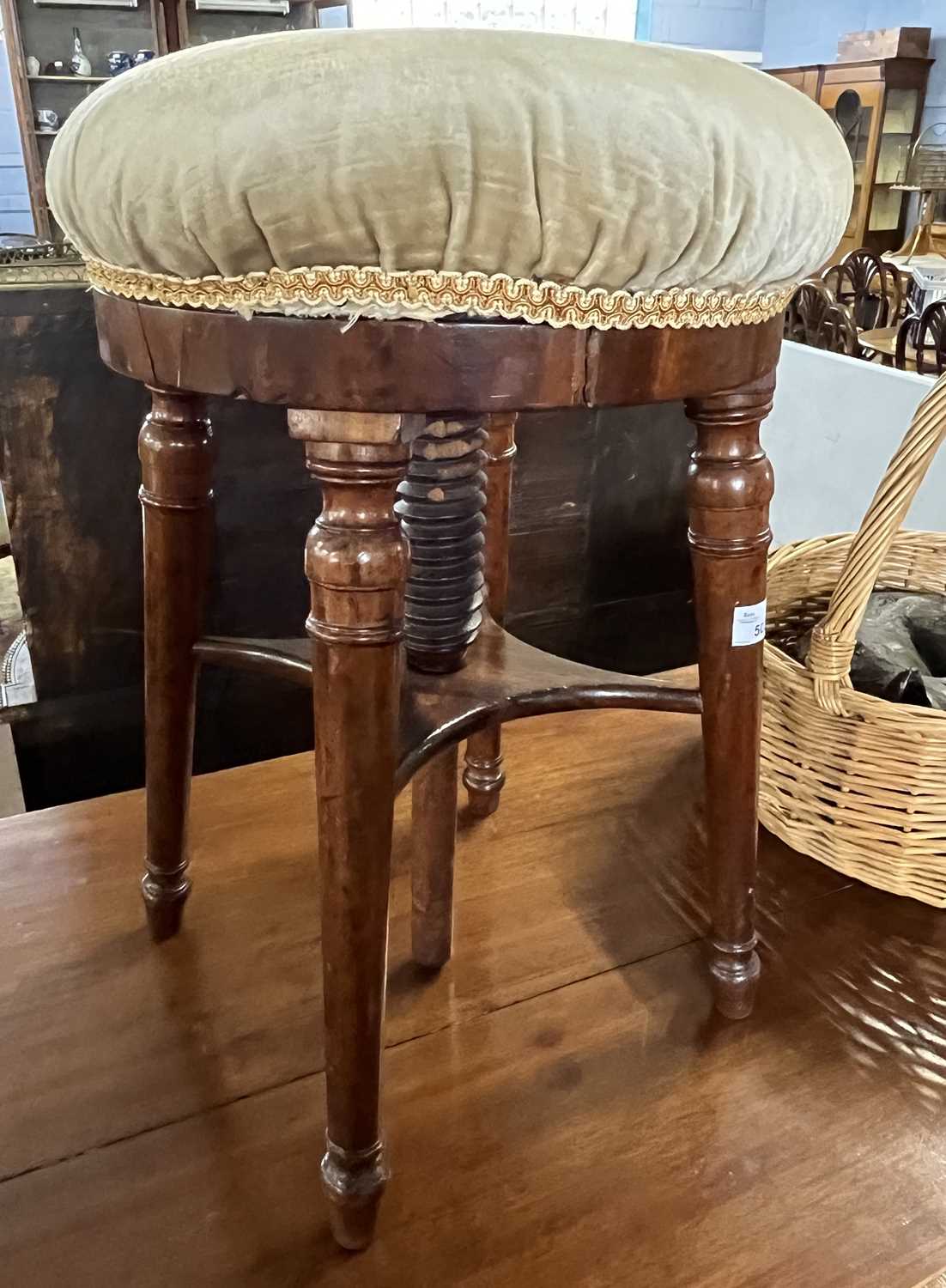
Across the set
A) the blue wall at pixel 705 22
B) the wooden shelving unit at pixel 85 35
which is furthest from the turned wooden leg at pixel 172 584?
the blue wall at pixel 705 22

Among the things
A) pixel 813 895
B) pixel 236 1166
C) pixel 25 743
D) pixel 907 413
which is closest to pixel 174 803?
pixel 236 1166

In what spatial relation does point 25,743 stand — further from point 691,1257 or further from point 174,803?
point 691,1257

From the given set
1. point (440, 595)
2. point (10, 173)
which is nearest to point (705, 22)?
point (10, 173)

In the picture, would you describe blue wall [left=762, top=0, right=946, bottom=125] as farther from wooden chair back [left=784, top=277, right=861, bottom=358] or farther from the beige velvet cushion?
A: the beige velvet cushion

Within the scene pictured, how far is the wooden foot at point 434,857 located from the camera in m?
0.66

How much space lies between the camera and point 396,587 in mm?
442

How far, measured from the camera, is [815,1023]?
696 mm

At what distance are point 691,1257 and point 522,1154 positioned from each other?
0.10 meters

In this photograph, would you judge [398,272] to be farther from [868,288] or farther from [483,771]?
[868,288]

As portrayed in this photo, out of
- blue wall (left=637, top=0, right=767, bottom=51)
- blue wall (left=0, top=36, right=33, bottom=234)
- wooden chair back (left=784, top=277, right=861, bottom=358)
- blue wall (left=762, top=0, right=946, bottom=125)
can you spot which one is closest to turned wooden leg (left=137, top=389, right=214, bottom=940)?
wooden chair back (left=784, top=277, right=861, bottom=358)

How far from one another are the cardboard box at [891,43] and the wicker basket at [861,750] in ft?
15.9

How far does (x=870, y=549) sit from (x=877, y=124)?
4.89 m

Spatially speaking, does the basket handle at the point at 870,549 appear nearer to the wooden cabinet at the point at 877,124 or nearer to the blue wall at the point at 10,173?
the blue wall at the point at 10,173

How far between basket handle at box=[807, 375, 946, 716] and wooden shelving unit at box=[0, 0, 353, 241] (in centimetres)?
390
